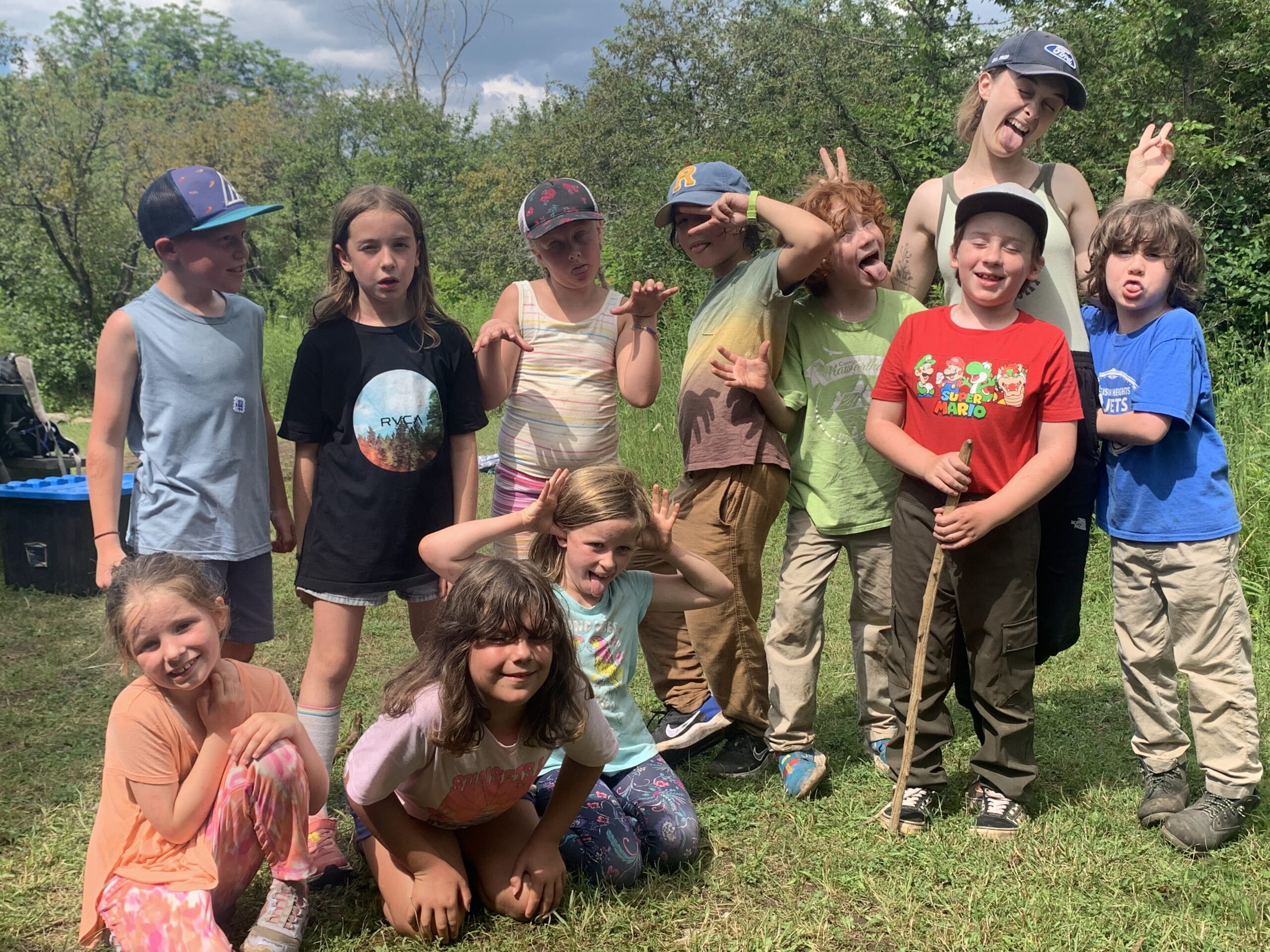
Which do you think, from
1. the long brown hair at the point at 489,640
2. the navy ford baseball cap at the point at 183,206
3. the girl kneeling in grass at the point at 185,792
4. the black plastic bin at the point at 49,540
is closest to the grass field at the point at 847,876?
the girl kneeling in grass at the point at 185,792

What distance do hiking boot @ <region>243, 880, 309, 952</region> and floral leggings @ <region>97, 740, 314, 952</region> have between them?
41 mm

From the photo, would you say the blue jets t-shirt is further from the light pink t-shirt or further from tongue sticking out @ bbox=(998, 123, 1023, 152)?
the light pink t-shirt

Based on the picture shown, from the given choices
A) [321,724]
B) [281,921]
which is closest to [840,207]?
[321,724]

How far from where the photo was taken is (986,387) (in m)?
2.86

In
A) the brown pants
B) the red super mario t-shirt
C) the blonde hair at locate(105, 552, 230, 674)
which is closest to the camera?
the blonde hair at locate(105, 552, 230, 674)

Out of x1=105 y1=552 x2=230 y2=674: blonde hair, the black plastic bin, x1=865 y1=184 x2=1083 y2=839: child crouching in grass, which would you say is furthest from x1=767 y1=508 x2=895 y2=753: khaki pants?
the black plastic bin

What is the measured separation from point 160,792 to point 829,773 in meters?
2.10

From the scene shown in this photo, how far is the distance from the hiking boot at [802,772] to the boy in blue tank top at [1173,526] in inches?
37.3

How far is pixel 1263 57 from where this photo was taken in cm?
779

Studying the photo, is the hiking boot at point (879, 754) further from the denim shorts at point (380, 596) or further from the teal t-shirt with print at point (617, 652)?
the denim shorts at point (380, 596)

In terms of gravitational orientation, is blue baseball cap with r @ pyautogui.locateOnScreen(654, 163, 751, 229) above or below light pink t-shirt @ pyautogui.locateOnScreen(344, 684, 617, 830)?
above

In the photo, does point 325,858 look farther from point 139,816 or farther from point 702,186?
point 702,186

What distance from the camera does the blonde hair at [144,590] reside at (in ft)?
7.67

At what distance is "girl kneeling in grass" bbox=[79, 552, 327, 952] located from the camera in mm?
2279
